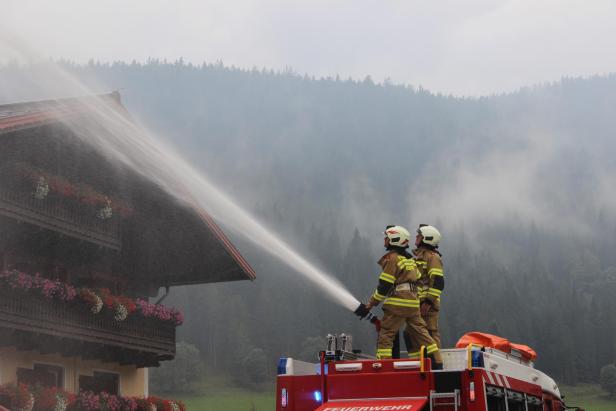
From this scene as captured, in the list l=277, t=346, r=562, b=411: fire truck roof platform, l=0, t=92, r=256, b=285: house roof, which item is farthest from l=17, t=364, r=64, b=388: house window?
l=277, t=346, r=562, b=411: fire truck roof platform

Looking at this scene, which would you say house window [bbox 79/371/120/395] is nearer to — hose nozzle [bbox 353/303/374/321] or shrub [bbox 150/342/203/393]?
hose nozzle [bbox 353/303/374/321]

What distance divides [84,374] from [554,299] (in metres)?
163

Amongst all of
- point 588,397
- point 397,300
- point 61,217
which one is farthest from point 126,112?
point 588,397

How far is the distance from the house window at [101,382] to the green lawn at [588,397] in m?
114

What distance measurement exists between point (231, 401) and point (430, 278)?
122701 mm

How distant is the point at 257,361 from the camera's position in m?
143

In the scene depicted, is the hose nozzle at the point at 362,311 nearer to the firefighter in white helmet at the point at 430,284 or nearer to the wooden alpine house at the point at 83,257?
the firefighter in white helmet at the point at 430,284

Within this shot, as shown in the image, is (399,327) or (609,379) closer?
(399,327)

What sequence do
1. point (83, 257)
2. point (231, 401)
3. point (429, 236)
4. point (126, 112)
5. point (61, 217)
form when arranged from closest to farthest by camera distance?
point (429, 236) → point (61, 217) → point (126, 112) → point (83, 257) → point (231, 401)

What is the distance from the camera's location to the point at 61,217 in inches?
867

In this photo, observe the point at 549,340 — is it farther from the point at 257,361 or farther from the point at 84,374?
the point at 84,374

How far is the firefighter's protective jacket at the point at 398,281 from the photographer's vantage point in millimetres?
11469

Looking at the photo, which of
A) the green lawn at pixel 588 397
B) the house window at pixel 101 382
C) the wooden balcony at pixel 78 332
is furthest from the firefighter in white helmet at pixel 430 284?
the green lawn at pixel 588 397

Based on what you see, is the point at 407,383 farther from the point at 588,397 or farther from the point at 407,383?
the point at 588,397
